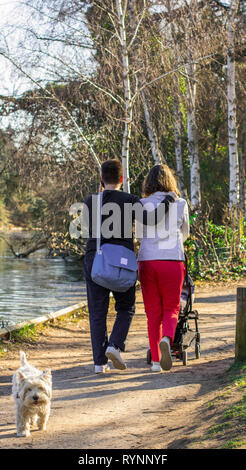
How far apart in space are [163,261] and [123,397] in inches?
55.2

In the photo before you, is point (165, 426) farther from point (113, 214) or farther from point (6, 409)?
point (113, 214)

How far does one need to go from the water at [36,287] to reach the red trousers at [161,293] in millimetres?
6152

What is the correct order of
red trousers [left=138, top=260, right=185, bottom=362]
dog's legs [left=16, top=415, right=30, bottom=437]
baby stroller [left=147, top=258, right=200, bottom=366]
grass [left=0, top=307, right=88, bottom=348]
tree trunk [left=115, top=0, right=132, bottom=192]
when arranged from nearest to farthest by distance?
dog's legs [left=16, top=415, right=30, bottom=437] < red trousers [left=138, top=260, right=185, bottom=362] < baby stroller [left=147, top=258, right=200, bottom=366] < grass [left=0, top=307, right=88, bottom=348] < tree trunk [left=115, top=0, right=132, bottom=192]

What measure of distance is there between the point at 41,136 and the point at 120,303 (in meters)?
8.07

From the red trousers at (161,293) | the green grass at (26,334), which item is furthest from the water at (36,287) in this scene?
the red trousers at (161,293)

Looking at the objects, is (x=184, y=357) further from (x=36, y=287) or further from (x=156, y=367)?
(x=36, y=287)

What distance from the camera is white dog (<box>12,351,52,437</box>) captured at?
15.3 feet

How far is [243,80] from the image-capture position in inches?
838

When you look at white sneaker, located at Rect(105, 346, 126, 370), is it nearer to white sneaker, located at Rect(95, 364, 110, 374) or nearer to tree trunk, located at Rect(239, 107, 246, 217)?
white sneaker, located at Rect(95, 364, 110, 374)

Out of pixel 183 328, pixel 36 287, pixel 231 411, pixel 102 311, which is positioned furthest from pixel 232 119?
pixel 231 411

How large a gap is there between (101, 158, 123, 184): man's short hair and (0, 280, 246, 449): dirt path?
83.3 inches

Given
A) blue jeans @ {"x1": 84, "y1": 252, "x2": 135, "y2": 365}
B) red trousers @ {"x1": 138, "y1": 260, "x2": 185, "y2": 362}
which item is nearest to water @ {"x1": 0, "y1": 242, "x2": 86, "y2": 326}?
blue jeans @ {"x1": 84, "y1": 252, "x2": 135, "y2": 365}

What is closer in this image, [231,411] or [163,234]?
[231,411]

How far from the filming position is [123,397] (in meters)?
5.69
